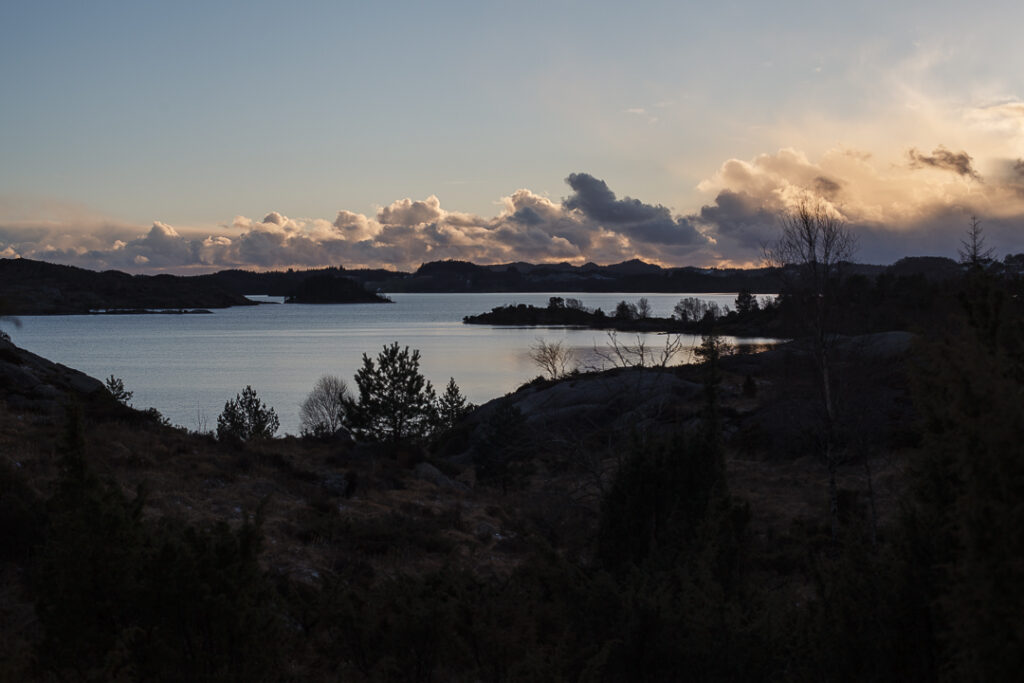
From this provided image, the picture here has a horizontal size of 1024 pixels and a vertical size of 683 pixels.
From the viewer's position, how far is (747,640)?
279 inches

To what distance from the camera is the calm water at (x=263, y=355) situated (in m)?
63.3

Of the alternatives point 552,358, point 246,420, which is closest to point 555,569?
point 552,358

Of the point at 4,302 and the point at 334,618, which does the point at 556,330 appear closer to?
the point at 4,302

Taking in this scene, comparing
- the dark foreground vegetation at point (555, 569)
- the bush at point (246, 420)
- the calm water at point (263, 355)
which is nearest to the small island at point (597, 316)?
the calm water at point (263, 355)

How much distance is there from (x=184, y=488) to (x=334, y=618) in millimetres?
11731

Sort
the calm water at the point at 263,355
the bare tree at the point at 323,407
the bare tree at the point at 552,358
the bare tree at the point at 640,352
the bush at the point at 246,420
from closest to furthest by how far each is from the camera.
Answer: the bare tree at the point at 640,352 < the bare tree at the point at 552,358 < the bush at the point at 246,420 < the bare tree at the point at 323,407 < the calm water at the point at 263,355

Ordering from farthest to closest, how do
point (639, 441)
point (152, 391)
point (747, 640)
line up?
1. point (152, 391)
2. point (639, 441)
3. point (747, 640)

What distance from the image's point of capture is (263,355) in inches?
3797

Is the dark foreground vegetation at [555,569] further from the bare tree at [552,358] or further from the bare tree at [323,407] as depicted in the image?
the bare tree at [323,407]

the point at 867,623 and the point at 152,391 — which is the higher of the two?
the point at 867,623

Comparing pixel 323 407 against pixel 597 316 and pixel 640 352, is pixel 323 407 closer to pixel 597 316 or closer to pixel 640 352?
pixel 640 352

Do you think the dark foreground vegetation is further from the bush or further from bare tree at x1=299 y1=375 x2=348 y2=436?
bare tree at x1=299 y1=375 x2=348 y2=436

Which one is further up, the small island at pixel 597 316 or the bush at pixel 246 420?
the small island at pixel 597 316

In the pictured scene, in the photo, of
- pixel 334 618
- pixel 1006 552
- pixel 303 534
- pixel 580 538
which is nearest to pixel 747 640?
pixel 1006 552
